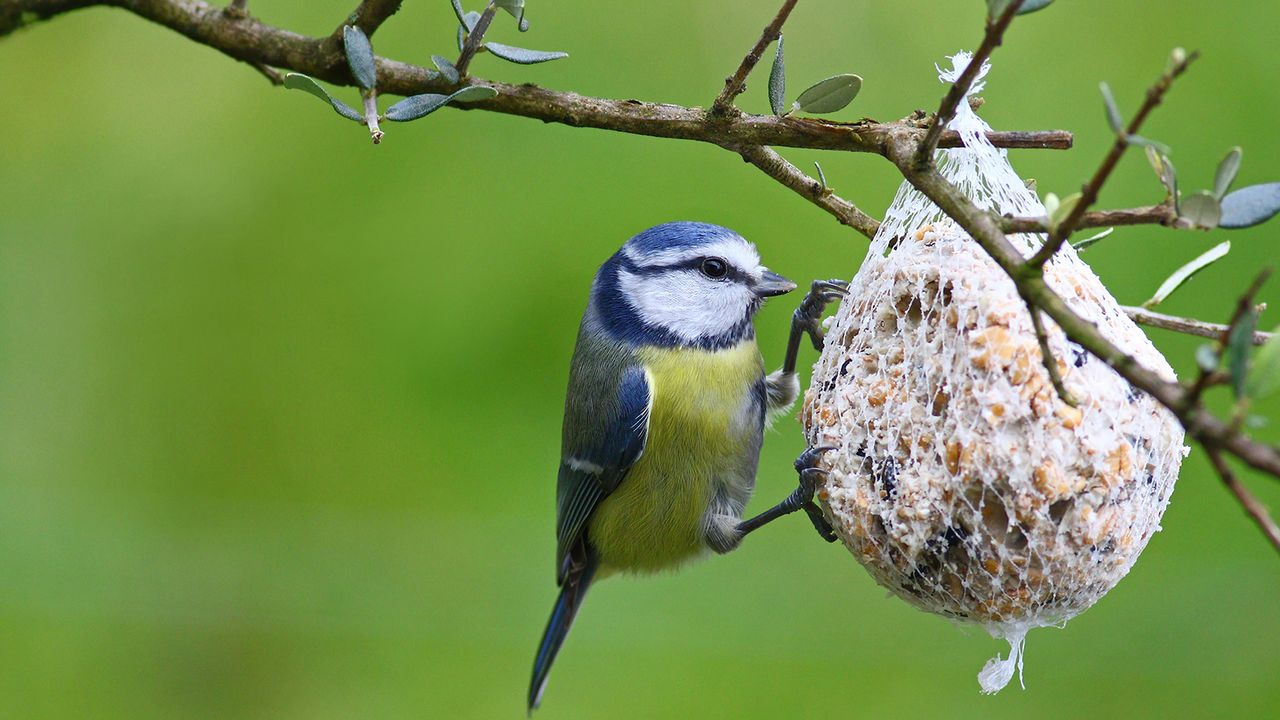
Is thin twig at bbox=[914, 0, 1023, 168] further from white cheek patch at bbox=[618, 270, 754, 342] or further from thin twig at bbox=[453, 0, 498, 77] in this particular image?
white cheek patch at bbox=[618, 270, 754, 342]

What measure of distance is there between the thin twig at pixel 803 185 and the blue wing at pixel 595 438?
435 mm

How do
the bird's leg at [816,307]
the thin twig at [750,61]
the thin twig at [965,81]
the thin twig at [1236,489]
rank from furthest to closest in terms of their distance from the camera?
the bird's leg at [816,307] < the thin twig at [750,61] < the thin twig at [965,81] < the thin twig at [1236,489]

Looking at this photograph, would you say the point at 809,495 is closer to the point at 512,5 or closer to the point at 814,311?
the point at 814,311

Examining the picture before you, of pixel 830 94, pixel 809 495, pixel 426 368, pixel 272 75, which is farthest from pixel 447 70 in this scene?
pixel 426 368

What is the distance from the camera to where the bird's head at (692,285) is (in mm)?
1704

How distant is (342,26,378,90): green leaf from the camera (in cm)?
113

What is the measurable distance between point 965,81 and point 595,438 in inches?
38.4

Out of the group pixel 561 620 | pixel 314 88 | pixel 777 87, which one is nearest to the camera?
pixel 314 88

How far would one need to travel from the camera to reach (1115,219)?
926mm

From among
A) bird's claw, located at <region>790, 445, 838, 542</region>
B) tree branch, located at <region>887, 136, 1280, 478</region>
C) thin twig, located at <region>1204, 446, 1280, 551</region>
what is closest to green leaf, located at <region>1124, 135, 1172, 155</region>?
tree branch, located at <region>887, 136, 1280, 478</region>

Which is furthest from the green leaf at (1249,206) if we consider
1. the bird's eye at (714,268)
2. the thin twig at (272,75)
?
the thin twig at (272,75)

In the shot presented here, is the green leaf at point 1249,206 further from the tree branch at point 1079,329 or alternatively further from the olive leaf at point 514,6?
the olive leaf at point 514,6

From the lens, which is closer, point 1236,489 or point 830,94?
point 1236,489

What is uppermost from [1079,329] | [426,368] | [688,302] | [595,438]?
[1079,329]
